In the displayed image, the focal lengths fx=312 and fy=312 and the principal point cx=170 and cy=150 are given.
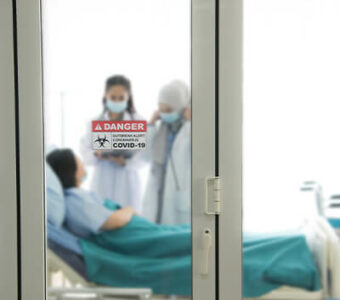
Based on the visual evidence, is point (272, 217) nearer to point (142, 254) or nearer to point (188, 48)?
point (142, 254)

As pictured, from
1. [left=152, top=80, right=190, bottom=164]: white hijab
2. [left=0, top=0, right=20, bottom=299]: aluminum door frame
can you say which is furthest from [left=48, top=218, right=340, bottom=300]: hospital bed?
[left=152, top=80, right=190, bottom=164]: white hijab

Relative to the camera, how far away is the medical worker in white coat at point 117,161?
1214 millimetres

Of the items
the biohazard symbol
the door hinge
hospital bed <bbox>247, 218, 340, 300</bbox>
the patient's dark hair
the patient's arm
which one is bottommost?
hospital bed <bbox>247, 218, 340, 300</bbox>

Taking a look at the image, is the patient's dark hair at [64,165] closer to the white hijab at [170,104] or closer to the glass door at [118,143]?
the glass door at [118,143]

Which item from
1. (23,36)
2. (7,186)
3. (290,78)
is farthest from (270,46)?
(7,186)

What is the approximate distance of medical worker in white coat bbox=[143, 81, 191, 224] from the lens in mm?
1202

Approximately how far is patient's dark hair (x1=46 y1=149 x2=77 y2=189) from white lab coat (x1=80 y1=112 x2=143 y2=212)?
0.05 m

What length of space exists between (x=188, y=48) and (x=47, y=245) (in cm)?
95

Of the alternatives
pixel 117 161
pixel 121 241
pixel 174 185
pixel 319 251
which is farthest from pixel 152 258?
pixel 319 251

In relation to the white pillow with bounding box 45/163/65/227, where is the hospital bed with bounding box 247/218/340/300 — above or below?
below

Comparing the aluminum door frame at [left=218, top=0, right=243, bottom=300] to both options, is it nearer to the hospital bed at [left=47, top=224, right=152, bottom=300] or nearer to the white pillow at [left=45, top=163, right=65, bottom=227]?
the hospital bed at [left=47, top=224, right=152, bottom=300]

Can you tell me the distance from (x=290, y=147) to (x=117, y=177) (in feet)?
2.33

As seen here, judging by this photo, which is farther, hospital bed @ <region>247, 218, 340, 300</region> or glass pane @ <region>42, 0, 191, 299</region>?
hospital bed @ <region>247, 218, 340, 300</region>

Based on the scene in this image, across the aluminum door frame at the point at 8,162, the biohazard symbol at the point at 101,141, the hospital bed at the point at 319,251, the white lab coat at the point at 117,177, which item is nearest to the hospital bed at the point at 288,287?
the hospital bed at the point at 319,251
